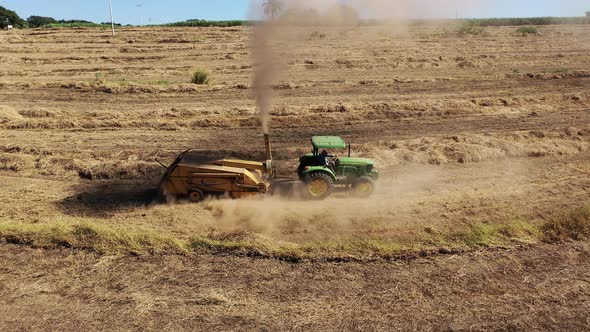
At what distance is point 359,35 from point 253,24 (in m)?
35.6

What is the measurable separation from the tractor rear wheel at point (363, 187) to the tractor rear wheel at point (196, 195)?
3820 millimetres

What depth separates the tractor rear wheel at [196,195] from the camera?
11016mm

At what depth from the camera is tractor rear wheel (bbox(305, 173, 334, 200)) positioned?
11125 millimetres

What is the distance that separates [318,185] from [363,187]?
47.0 inches

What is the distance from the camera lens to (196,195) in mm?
11062

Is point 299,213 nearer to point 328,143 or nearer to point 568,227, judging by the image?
point 328,143

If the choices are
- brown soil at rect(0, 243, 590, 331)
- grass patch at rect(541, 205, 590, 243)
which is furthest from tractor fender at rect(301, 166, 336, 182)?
grass patch at rect(541, 205, 590, 243)

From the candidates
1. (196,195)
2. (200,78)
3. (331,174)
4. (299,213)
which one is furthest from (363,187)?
(200,78)

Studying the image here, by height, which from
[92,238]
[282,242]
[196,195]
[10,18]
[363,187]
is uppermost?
[10,18]

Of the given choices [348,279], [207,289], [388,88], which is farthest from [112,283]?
[388,88]

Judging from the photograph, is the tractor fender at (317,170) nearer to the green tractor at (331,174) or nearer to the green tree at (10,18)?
the green tractor at (331,174)

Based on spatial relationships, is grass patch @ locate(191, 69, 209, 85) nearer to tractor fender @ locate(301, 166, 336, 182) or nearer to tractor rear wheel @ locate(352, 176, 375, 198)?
tractor fender @ locate(301, 166, 336, 182)

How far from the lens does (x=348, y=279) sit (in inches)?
317

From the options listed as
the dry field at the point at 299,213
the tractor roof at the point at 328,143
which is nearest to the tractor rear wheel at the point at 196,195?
the dry field at the point at 299,213
